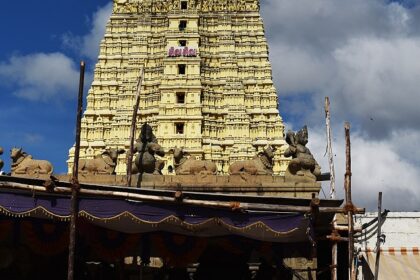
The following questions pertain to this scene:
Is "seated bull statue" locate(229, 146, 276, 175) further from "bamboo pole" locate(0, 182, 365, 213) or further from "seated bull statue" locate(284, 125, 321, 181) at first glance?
"bamboo pole" locate(0, 182, 365, 213)

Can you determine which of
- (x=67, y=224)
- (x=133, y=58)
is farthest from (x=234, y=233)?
(x=133, y=58)

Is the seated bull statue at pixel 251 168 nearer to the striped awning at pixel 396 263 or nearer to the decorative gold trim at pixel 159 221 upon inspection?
the decorative gold trim at pixel 159 221

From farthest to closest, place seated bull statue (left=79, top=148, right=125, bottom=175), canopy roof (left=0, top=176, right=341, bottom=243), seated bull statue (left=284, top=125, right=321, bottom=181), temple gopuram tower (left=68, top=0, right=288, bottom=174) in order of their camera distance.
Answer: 1. temple gopuram tower (left=68, top=0, right=288, bottom=174)
2. seated bull statue (left=79, top=148, right=125, bottom=175)
3. seated bull statue (left=284, top=125, right=321, bottom=181)
4. canopy roof (left=0, top=176, right=341, bottom=243)

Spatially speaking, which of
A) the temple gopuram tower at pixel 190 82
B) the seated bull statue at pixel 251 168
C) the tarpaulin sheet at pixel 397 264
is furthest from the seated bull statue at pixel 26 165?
the temple gopuram tower at pixel 190 82

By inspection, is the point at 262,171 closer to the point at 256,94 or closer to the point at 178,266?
the point at 178,266

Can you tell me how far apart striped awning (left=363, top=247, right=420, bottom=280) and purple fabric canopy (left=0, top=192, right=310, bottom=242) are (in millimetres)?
5969

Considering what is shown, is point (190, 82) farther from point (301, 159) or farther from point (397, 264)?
point (301, 159)

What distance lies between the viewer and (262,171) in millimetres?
18188

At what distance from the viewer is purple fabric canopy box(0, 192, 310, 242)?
576 inches

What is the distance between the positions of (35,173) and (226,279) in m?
6.01

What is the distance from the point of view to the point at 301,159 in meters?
18.0

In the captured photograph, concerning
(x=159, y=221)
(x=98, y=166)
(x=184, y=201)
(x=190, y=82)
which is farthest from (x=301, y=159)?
(x=190, y=82)

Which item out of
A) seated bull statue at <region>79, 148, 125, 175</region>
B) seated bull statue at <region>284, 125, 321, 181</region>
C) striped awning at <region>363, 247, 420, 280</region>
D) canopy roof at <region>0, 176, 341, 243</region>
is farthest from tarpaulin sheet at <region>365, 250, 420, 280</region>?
seated bull statue at <region>79, 148, 125, 175</region>

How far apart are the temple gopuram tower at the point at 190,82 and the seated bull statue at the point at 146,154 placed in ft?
113
